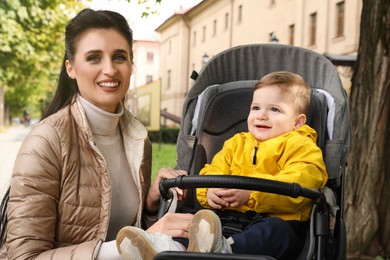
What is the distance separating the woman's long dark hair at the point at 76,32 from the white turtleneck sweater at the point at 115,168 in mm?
136

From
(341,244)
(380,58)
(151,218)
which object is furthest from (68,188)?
(380,58)

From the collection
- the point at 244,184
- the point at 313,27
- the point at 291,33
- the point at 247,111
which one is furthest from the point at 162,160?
the point at 291,33

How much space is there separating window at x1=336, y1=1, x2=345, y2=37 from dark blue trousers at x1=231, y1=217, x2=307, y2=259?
15.9 meters

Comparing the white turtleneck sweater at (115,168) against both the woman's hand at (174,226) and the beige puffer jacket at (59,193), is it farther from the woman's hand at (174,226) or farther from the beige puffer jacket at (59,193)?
the woman's hand at (174,226)

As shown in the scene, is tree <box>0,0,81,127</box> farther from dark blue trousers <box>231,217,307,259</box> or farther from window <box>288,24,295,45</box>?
Result: window <box>288,24,295,45</box>

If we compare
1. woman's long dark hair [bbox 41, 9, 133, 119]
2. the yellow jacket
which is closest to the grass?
the yellow jacket

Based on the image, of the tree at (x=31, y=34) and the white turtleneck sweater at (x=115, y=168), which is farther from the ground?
the tree at (x=31, y=34)

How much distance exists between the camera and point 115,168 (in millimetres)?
2566

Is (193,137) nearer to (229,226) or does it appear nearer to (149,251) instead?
(229,226)

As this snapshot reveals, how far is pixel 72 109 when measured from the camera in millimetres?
2418

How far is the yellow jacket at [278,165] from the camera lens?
2.32 metres

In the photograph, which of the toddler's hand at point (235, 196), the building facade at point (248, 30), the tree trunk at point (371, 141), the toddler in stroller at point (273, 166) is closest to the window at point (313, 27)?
the building facade at point (248, 30)

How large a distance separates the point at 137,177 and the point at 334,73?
115cm

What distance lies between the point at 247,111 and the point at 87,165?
1121 mm
